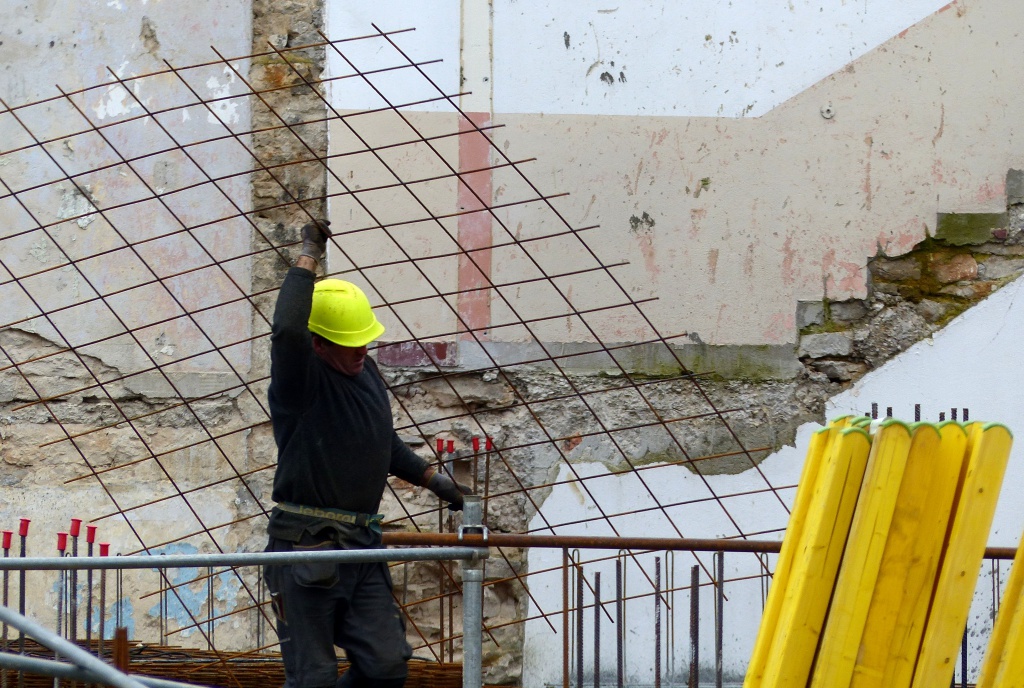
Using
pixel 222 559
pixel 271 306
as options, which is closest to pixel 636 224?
pixel 271 306

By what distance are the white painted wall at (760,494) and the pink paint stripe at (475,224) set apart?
0.82 metres

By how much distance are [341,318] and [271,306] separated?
67.8 inches

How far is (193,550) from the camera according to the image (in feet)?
17.2

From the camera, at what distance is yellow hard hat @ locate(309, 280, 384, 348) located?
12.0ft

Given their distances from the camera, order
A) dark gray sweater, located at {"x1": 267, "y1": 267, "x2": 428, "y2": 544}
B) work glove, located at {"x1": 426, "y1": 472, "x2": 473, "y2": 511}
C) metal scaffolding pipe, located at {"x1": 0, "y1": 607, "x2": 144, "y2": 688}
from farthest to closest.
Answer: work glove, located at {"x1": 426, "y1": 472, "x2": 473, "y2": 511}, dark gray sweater, located at {"x1": 267, "y1": 267, "x2": 428, "y2": 544}, metal scaffolding pipe, located at {"x1": 0, "y1": 607, "x2": 144, "y2": 688}

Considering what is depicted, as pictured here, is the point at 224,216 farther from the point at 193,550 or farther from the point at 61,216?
the point at 193,550

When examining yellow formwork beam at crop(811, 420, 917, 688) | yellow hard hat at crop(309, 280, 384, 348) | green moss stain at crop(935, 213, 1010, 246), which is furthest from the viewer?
green moss stain at crop(935, 213, 1010, 246)

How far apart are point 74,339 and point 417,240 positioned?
161 cm

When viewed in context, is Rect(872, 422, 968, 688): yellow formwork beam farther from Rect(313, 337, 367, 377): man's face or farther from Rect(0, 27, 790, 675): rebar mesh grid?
Rect(0, 27, 790, 675): rebar mesh grid

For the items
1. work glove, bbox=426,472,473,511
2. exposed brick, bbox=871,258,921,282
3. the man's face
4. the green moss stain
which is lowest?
work glove, bbox=426,472,473,511

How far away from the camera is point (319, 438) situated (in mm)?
3613

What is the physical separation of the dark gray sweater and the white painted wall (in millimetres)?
1712

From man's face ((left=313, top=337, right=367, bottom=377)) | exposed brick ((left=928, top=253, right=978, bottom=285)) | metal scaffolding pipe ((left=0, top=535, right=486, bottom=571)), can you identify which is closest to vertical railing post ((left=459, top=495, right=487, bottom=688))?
metal scaffolding pipe ((left=0, top=535, right=486, bottom=571))

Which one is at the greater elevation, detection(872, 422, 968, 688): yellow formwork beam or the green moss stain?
the green moss stain
